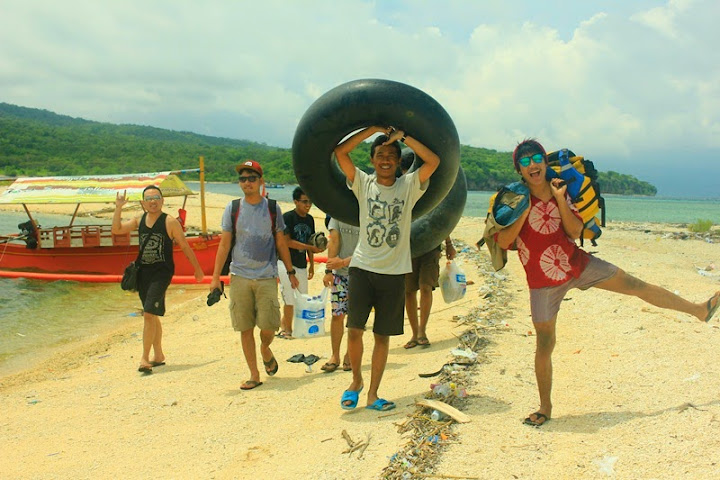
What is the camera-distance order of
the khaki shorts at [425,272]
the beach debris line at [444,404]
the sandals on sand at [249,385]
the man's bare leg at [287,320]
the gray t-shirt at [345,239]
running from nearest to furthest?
1. the beach debris line at [444,404]
2. the sandals on sand at [249,385]
3. the gray t-shirt at [345,239]
4. the khaki shorts at [425,272]
5. the man's bare leg at [287,320]

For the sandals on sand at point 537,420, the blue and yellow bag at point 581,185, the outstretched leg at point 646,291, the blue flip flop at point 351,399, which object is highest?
the blue and yellow bag at point 581,185

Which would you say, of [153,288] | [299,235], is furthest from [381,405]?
[153,288]

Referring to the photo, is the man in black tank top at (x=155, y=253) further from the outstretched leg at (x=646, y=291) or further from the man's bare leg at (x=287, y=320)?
the outstretched leg at (x=646, y=291)

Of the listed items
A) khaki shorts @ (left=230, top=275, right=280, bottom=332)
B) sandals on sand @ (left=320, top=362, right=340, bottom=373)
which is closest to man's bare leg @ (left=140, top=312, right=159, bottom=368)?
khaki shorts @ (left=230, top=275, right=280, bottom=332)

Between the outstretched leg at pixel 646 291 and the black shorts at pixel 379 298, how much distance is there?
132 centimetres

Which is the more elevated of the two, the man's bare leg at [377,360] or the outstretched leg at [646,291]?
the outstretched leg at [646,291]

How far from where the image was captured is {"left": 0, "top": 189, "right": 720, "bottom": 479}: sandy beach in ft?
10.0

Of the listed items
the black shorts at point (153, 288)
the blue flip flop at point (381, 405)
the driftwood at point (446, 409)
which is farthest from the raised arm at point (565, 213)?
the black shorts at point (153, 288)

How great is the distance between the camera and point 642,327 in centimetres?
551

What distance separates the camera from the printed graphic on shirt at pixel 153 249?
562 cm

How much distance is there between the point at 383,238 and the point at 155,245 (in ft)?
9.45

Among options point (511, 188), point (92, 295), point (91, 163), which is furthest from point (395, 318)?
point (91, 163)

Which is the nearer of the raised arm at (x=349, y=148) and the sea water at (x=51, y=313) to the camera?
the raised arm at (x=349, y=148)

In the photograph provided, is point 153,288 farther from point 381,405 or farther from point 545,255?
point 545,255
